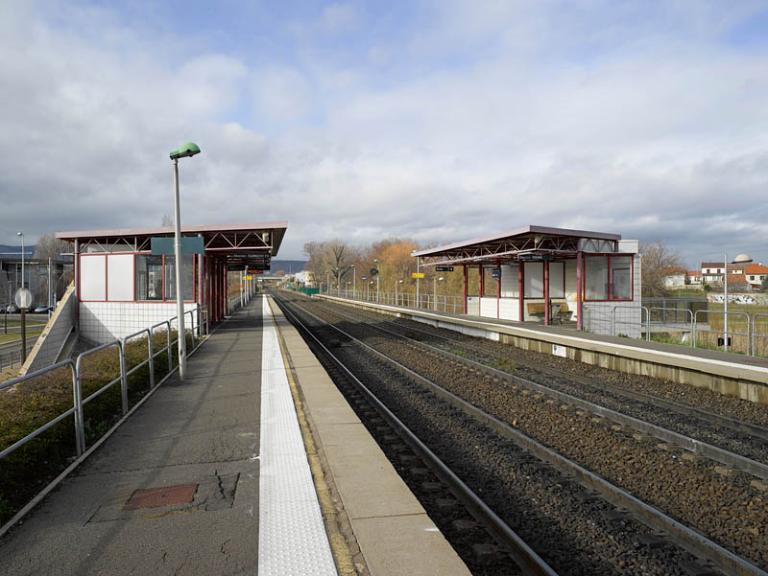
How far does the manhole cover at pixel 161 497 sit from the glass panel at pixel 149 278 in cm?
1813

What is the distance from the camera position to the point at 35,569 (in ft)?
10.5

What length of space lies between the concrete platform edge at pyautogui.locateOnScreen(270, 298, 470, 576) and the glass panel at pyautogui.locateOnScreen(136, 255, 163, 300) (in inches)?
648

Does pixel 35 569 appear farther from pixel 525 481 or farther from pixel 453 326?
pixel 453 326

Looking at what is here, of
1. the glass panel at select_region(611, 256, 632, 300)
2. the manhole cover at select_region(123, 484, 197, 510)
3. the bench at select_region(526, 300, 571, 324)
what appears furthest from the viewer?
the bench at select_region(526, 300, 571, 324)

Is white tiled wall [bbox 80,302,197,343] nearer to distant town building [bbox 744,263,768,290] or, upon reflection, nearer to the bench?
the bench

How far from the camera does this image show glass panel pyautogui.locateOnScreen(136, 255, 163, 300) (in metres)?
21.2

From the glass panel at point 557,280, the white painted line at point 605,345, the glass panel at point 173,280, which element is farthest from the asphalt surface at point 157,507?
the glass panel at point 557,280

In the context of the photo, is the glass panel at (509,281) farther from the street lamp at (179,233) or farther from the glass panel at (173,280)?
the street lamp at (179,233)

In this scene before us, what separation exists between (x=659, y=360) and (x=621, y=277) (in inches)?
522

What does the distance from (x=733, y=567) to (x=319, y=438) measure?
13.3ft

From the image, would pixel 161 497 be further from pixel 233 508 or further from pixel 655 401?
pixel 655 401

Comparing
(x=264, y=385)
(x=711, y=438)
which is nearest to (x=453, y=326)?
(x=264, y=385)

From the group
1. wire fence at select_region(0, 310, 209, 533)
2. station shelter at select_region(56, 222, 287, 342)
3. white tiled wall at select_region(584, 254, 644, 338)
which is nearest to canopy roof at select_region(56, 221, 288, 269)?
station shelter at select_region(56, 222, 287, 342)

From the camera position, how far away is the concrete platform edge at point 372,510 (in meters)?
3.18
